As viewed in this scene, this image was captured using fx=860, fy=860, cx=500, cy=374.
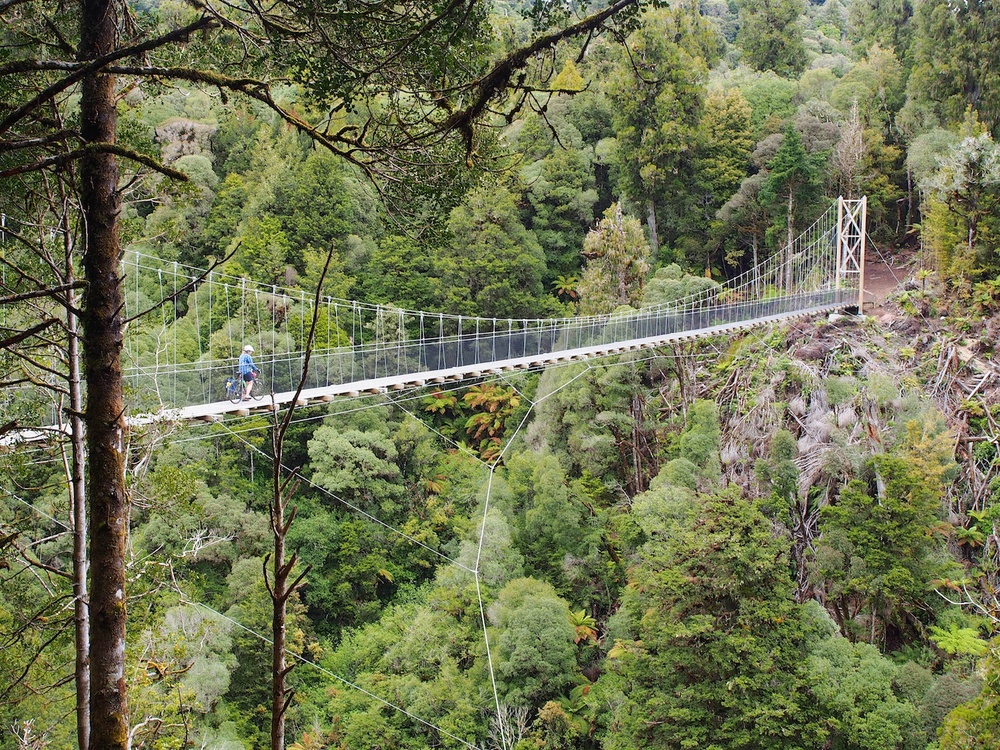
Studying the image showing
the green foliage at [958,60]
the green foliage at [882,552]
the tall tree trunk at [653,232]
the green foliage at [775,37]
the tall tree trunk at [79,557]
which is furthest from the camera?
the green foliage at [775,37]

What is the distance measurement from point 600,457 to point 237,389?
6865 millimetres

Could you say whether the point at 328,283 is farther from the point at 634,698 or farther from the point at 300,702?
the point at 634,698

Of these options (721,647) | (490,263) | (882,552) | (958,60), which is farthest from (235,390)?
(958,60)

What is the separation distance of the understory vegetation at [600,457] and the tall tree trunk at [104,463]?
0.96m

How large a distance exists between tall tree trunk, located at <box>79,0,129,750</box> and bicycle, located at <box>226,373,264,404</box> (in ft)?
15.1

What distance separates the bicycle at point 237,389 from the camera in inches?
255

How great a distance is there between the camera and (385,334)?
15555 millimetres

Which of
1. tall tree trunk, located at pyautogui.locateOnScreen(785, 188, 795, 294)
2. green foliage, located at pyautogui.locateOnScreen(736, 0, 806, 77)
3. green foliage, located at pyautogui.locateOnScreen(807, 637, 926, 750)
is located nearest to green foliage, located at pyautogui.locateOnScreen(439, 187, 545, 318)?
tall tree trunk, located at pyautogui.locateOnScreen(785, 188, 795, 294)

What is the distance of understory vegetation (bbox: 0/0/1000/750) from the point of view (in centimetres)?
696

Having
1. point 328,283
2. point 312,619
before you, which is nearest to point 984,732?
point 312,619

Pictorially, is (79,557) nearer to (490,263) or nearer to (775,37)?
(490,263)

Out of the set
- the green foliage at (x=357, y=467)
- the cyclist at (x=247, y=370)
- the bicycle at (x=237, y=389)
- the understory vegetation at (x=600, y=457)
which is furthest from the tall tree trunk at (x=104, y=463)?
the green foliage at (x=357, y=467)

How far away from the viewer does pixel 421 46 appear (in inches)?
101

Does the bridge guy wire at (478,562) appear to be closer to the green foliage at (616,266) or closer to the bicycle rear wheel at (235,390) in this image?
the bicycle rear wheel at (235,390)
